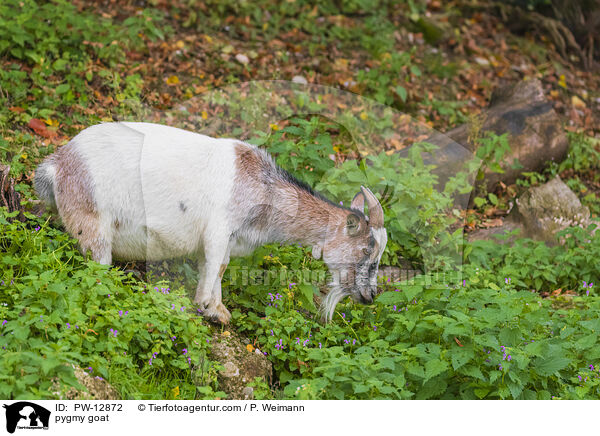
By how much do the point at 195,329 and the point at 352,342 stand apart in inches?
46.1

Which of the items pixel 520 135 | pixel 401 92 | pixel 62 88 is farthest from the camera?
pixel 401 92

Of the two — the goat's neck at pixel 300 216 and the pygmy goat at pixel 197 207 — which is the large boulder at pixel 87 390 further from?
the goat's neck at pixel 300 216

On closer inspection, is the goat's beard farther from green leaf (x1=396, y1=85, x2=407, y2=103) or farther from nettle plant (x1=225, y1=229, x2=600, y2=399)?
green leaf (x1=396, y1=85, x2=407, y2=103)

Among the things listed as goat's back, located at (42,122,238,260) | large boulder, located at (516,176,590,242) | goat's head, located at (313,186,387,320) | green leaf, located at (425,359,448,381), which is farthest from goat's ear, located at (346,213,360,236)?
large boulder, located at (516,176,590,242)

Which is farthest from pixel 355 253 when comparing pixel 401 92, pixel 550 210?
pixel 401 92

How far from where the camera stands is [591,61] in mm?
11312

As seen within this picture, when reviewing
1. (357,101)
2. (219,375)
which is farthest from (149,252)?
(357,101)

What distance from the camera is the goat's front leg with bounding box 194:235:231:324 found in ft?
16.3

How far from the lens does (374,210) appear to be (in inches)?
199

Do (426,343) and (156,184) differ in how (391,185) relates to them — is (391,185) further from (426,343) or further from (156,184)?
(156,184)
